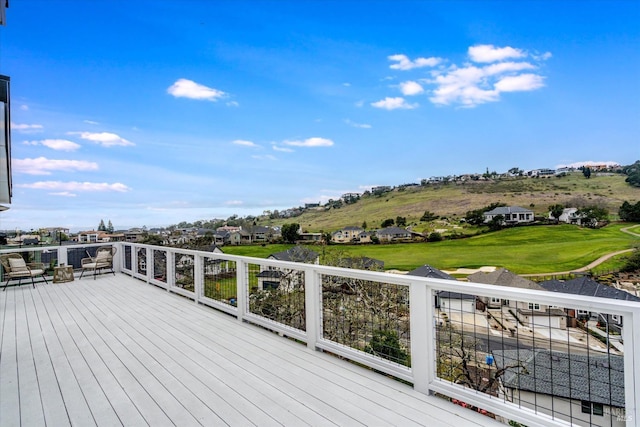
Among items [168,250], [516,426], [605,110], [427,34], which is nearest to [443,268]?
[605,110]

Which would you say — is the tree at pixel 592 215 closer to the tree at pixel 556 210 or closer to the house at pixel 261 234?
the tree at pixel 556 210

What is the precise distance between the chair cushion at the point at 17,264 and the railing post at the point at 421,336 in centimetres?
897

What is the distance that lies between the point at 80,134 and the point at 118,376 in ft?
43.6

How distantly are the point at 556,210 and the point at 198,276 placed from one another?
2300 cm

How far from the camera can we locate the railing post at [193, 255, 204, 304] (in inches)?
226

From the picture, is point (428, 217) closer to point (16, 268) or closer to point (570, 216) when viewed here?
point (570, 216)

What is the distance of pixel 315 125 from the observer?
28.8 meters

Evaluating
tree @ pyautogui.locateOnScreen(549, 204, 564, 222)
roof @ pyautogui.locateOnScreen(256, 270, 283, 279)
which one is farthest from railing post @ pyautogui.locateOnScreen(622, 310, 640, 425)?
tree @ pyautogui.locateOnScreen(549, 204, 564, 222)

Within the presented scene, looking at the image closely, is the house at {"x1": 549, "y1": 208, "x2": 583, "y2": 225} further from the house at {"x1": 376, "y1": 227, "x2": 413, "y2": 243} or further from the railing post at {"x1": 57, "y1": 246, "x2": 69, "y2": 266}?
the railing post at {"x1": 57, "y1": 246, "x2": 69, "y2": 266}

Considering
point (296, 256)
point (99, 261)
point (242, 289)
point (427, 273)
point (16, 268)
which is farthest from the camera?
point (296, 256)

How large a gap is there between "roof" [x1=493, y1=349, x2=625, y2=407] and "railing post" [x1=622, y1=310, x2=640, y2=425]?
315 mm

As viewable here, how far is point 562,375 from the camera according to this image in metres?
2.45

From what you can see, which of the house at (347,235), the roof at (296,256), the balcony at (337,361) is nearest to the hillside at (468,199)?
the house at (347,235)

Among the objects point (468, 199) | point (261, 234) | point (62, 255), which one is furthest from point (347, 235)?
point (62, 255)
